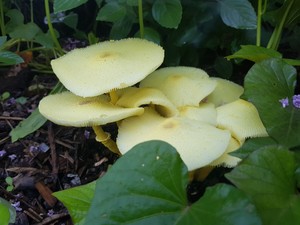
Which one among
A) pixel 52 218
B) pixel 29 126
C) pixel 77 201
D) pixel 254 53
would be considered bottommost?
pixel 52 218

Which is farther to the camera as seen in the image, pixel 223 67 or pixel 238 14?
pixel 223 67

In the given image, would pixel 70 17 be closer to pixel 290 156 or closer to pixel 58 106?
pixel 58 106

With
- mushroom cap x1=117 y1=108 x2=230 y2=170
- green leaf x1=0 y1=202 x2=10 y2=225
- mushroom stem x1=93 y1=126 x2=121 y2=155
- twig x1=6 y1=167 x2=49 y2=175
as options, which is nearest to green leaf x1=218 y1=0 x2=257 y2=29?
mushroom cap x1=117 y1=108 x2=230 y2=170

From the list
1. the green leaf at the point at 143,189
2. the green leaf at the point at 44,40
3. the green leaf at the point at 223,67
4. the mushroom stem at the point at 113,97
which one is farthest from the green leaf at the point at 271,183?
the green leaf at the point at 44,40

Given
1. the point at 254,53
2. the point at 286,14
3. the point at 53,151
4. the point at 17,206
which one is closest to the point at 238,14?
the point at 286,14

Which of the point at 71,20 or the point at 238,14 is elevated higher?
the point at 238,14

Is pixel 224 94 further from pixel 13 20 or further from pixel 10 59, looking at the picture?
pixel 13 20
